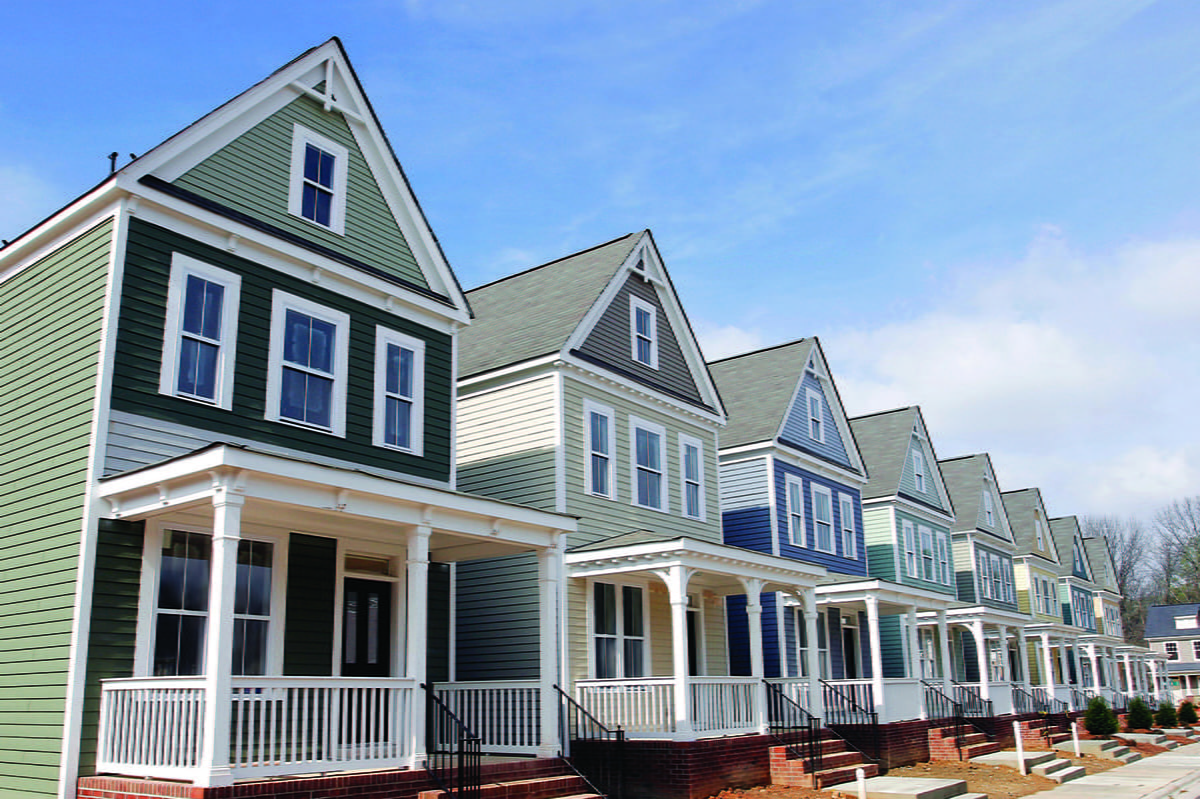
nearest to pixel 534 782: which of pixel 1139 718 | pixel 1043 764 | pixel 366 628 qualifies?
pixel 366 628

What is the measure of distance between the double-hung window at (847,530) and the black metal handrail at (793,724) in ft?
30.8

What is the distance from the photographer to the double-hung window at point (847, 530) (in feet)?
101

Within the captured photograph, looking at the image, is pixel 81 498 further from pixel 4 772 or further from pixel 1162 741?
pixel 1162 741

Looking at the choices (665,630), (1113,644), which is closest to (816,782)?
(665,630)

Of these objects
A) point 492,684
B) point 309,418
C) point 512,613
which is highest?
point 309,418

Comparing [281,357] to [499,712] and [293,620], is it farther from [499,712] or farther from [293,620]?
[499,712]

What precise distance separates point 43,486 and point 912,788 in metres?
14.5

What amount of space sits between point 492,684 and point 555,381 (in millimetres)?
6249

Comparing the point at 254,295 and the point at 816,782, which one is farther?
the point at 816,782

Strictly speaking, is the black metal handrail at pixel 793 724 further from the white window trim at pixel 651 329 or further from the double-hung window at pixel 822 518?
the double-hung window at pixel 822 518

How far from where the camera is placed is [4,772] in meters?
12.3

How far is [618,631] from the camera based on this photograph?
20375mm

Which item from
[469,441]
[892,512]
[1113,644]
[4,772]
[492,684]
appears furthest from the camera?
[1113,644]

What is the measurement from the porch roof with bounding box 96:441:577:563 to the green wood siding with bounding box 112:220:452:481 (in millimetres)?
1091
